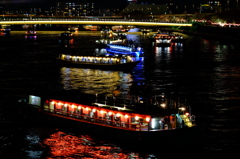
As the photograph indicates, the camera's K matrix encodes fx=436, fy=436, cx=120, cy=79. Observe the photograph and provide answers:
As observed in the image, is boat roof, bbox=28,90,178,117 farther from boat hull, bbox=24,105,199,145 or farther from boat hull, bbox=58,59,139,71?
boat hull, bbox=58,59,139,71

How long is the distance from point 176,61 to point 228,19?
78.5 metres

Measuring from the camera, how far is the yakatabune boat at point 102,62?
173 ft

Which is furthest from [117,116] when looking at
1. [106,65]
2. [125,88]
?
[106,65]

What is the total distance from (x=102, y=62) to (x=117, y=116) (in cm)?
3032

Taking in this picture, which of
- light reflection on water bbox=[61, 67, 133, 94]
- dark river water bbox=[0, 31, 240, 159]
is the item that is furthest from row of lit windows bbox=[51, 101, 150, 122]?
light reflection on water bbox=[61, 67, 133, 94]

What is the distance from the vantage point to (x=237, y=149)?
2383cm

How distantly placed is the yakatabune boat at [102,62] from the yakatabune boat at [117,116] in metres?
25.2

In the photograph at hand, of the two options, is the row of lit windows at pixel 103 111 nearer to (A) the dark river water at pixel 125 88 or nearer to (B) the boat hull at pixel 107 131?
(B) the boat hull at pixel 107 131

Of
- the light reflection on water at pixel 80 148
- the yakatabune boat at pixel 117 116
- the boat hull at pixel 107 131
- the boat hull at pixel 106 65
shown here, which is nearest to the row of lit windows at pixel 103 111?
the yakatabune boat at pixel 117 116

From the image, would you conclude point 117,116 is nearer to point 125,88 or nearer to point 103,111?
point 103,111

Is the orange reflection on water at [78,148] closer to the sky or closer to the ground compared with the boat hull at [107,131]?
closer to the ground

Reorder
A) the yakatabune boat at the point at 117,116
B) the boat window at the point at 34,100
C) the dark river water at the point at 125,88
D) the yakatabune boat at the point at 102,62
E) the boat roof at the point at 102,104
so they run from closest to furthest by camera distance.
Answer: the yakatabune boat at the point at 117,116, the boat roof at the point at 102,104, the dark river water at the point at 125,88, the boat window at the point at 34,100, the yakatabune boat at the point at 102,62

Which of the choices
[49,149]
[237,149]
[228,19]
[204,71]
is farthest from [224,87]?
[228,19]

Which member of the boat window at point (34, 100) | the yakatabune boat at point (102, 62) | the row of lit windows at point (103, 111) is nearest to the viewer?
the row of lit windows at point (103, 111)
